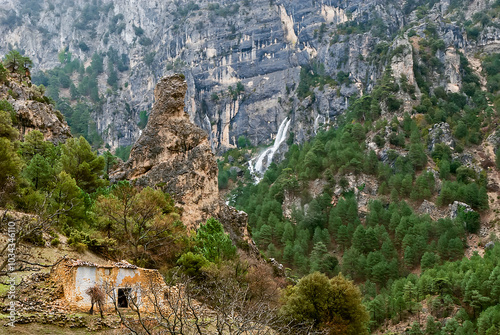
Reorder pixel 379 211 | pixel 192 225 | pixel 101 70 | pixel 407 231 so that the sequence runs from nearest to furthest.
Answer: pixel 192 225
pixel 407 231
pixel 379 211
pixel 101 70

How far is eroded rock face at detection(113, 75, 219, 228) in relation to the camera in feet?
161

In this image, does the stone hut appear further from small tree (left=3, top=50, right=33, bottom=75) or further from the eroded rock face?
small tree (left=3, top=50, right=33, bottom=75)

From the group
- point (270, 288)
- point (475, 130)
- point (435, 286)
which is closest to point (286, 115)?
point (475, 130)

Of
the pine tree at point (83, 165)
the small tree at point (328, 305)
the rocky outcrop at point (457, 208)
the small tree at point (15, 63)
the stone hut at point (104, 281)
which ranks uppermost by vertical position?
the small tree at point (15, 63)

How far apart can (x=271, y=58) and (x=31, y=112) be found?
109m

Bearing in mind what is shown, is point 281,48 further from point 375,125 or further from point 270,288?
point 270,288

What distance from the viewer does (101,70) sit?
636 ft

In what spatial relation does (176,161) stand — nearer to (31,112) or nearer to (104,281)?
(31,112)

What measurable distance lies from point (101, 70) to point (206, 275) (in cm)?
16808

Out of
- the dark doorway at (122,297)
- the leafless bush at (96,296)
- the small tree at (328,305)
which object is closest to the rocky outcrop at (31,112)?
the small tree at (328,305)

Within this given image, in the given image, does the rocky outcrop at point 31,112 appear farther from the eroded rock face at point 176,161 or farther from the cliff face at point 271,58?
the cliff face at point 271,58

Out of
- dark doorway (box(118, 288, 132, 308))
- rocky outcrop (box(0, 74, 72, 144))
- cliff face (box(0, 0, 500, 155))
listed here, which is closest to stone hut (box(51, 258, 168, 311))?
dark doorway (box(118, 288, 132, 308))

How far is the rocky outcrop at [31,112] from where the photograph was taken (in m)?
59.6

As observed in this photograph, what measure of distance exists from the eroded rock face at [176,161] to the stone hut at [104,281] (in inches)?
774
